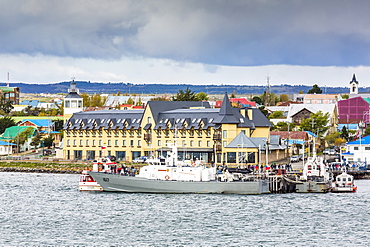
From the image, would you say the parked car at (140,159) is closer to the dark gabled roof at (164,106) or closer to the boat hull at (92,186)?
the dark gabled roof at (164,106)

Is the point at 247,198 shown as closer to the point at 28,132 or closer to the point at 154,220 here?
the point at 154,220

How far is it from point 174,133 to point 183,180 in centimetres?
3564

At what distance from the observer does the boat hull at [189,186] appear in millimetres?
78438

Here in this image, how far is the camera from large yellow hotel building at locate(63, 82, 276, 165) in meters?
110

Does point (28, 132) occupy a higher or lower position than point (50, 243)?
higher

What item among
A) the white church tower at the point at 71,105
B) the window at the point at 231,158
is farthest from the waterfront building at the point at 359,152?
the white church tower at the point at 71,105

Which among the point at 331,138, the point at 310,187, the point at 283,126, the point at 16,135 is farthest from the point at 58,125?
the point at 310,187

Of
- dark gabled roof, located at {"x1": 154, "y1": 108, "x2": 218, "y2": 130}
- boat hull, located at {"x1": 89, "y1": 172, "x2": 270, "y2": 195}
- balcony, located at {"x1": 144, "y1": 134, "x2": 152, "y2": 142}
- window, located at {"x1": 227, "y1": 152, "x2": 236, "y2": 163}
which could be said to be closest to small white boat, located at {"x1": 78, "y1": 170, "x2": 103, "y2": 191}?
→ boat hull, located at {"x1": 89, "y1": 172, "x2": 270, "y2": 195}

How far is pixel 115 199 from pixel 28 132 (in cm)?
7620

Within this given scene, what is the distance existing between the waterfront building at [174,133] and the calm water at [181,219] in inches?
1029

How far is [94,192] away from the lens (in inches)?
3280

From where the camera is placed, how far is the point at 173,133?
115688 mm

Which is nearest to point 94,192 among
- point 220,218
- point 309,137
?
point 220,218

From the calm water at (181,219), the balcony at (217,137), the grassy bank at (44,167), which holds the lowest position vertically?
the calm water at (181,219)
